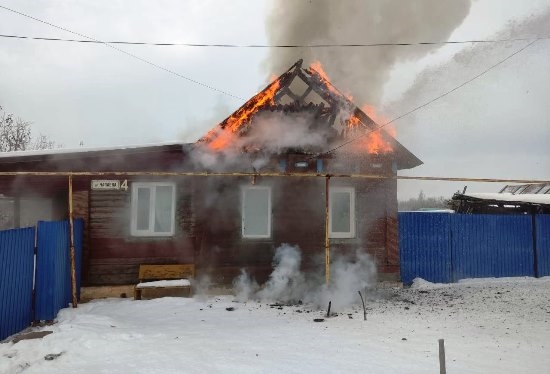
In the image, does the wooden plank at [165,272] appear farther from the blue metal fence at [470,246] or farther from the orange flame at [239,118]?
the blue metal fence at [470,246]

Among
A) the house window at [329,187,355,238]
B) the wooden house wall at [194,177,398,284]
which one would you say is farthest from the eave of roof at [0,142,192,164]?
the house window at [329,187,355,238]

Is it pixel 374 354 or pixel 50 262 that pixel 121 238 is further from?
pixel 374 354

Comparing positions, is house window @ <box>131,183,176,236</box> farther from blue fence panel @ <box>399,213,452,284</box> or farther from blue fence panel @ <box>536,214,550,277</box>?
blue fence panel @ <box>536,214,550,277</box>

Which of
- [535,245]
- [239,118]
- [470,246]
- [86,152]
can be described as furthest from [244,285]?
[535,245]

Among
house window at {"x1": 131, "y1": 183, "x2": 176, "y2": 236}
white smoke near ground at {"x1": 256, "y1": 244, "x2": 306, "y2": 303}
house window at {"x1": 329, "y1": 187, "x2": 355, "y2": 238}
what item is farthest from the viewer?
house window at {"x1": 329, "y1": 187, "x2": 355, "y2": 238}

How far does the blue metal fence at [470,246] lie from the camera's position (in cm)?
1305

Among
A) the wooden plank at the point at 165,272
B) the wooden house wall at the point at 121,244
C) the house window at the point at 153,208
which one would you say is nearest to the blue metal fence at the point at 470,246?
the wooden plank at the point at 165,272

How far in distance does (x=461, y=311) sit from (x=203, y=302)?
6.21 meters

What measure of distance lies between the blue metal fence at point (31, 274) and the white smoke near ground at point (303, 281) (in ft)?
14.1

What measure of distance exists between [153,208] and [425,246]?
29.5ft

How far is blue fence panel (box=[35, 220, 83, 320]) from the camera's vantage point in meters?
7.87

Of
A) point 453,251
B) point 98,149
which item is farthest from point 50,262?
point 453,251

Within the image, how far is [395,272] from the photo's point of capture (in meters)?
11.9

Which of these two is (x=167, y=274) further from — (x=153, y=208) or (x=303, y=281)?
(x=303, y=281)
